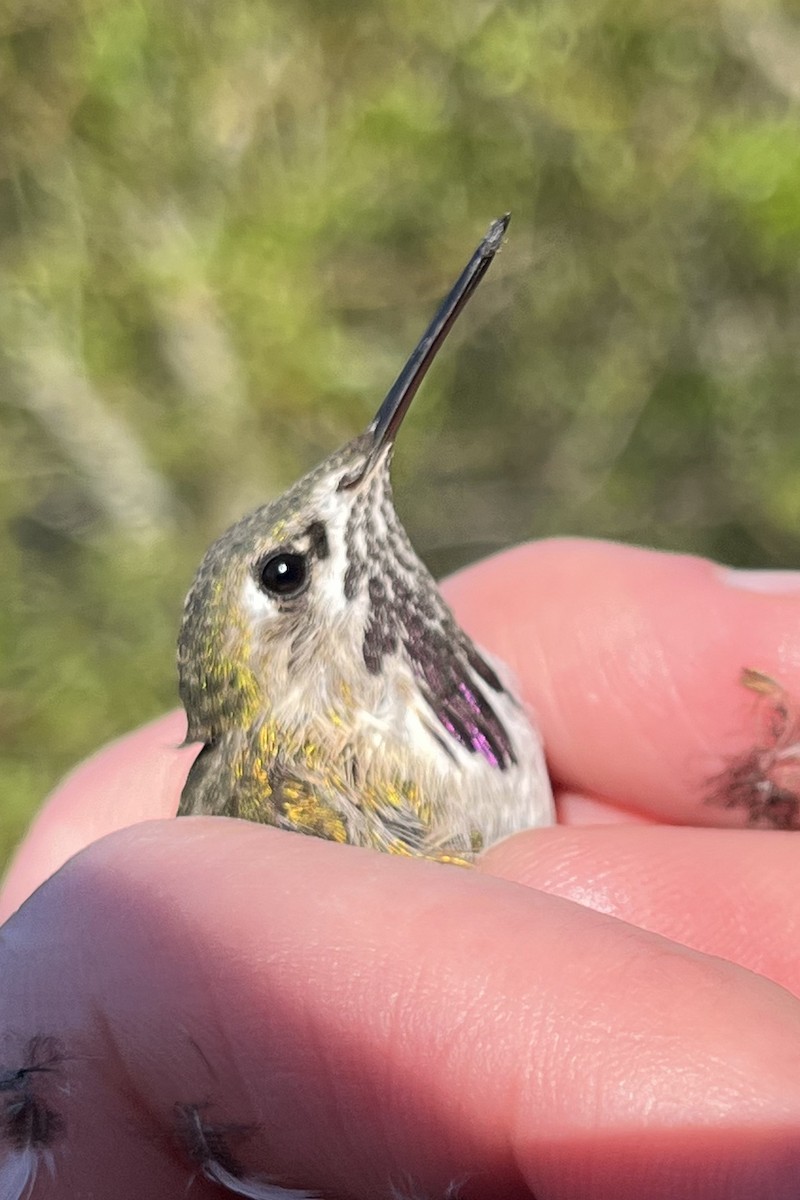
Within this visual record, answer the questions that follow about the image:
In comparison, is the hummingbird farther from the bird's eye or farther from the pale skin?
the pale skin

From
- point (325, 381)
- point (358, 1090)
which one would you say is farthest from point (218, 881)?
point (325, 381)

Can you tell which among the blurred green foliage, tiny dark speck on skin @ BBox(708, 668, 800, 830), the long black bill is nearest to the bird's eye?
the long black bill

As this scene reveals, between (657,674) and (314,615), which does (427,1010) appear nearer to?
(314,615)

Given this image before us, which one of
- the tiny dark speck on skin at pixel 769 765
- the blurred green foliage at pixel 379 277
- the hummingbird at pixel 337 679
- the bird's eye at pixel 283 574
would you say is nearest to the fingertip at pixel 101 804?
the hummingbird at pixel 337 679

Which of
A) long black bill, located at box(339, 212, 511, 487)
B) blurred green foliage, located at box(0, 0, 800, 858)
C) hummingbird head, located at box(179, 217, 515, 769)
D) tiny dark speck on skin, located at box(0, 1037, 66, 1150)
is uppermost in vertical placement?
blurred green foliage, located at box(0, 0, 800, 858)

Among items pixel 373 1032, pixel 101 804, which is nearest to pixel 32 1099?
pixel 373 1032

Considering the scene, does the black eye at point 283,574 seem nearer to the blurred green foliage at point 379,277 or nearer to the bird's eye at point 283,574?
the bird's eye at point 283,574
